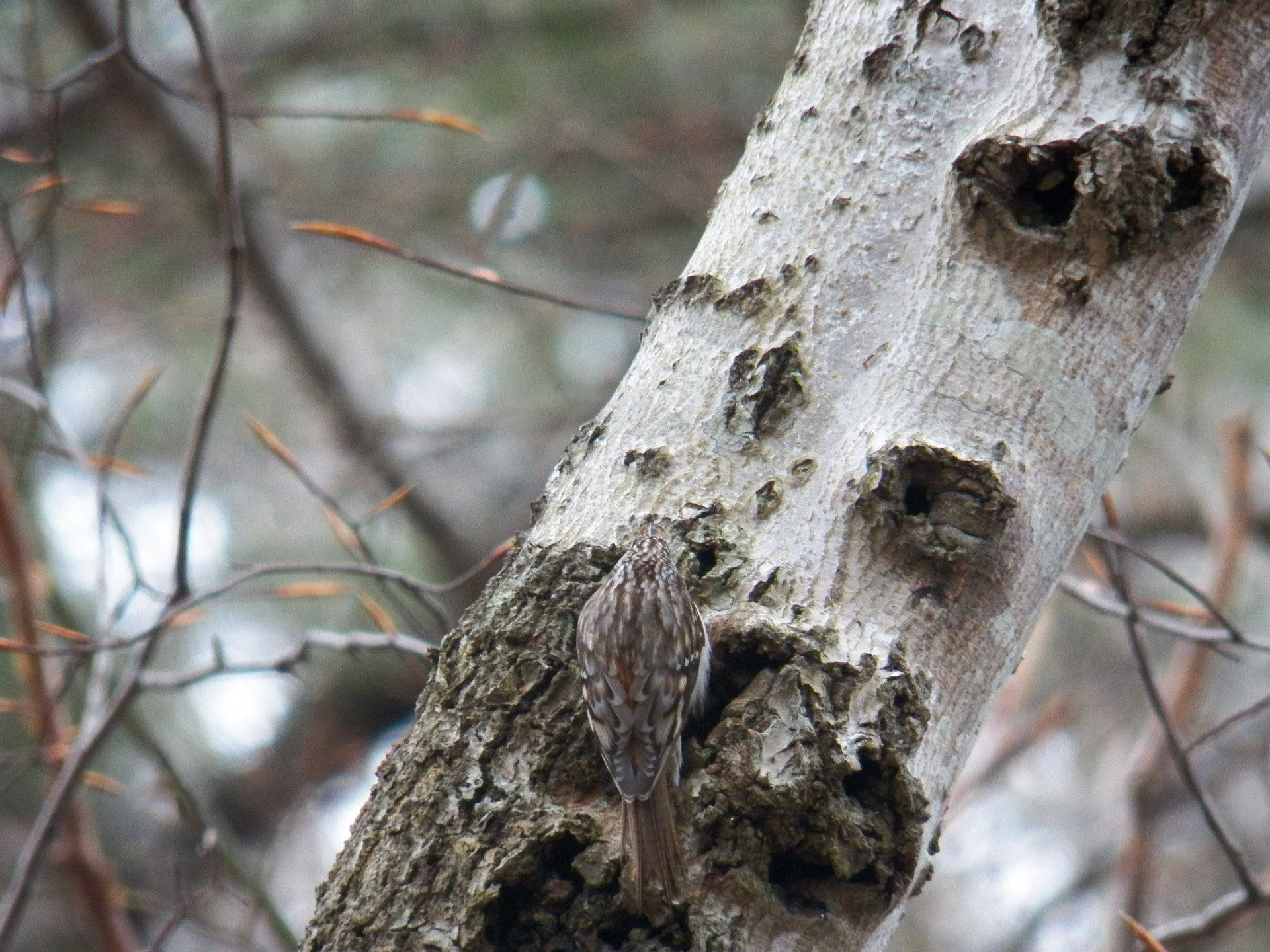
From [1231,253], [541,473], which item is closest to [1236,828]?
[1231,253]

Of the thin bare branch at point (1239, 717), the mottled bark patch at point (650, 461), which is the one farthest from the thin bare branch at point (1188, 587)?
the mottled bark patch at point (650, 461)

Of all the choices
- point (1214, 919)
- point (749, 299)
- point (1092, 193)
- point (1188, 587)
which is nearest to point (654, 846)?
point (749, 299)

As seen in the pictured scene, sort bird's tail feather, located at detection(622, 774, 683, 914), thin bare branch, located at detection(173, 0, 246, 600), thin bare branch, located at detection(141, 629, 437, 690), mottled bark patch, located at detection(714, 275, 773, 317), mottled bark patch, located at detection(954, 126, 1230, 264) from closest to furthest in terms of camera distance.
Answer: bird's tail feather, located at detection(622, 774, 683, 914)
mottled bark patch, located at detection(954, 126, 1230, 264)
mottled bark patch, located at detection(714, 275, 773, 317)
thin bare branch, located at detection(173, 0, 246, 600)
thin bare branch, located at detection(141, 629, 437, 690)

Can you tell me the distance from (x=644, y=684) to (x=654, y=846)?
0.41 metres

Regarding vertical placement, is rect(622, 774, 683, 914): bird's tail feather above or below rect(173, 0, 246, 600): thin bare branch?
below

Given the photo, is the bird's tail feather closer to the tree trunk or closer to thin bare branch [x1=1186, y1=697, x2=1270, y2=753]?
the tree trunk

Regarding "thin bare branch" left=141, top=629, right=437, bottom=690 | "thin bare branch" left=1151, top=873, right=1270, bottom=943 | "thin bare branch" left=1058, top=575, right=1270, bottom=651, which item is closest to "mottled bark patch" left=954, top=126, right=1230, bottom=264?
"thin bare branch" left=1058, top=575, right=1270, bottom=651

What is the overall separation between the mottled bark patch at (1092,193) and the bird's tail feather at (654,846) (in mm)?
825

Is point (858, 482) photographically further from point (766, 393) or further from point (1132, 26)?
point (1132, 26)

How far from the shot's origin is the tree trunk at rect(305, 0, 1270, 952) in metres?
1.31

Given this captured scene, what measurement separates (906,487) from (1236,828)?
19.0 feet

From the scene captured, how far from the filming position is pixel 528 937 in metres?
1.29

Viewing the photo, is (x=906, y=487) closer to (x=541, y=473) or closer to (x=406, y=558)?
(x=541, y=473)

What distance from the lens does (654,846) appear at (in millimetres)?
1284
